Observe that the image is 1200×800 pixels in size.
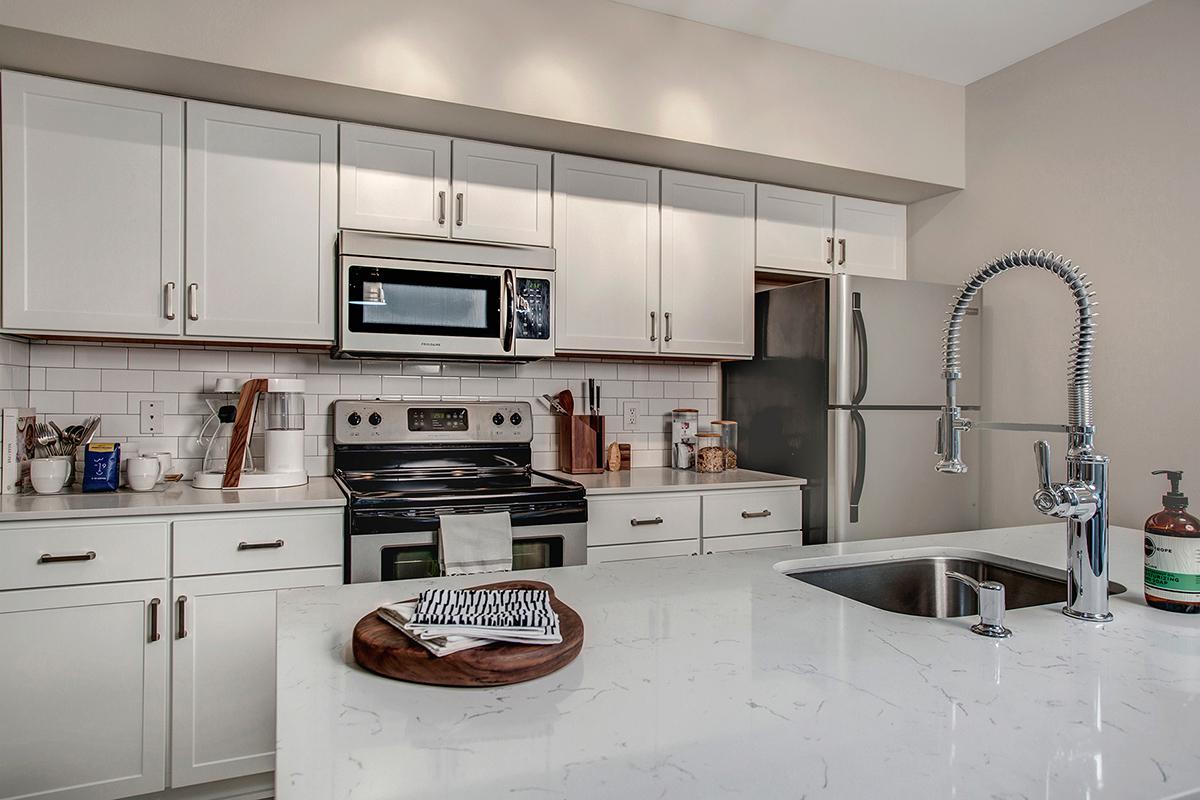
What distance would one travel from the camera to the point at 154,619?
84.7 inches

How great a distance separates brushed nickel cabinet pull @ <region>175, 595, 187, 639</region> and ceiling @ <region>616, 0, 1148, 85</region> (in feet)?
8.35

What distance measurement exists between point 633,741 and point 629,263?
2503mm

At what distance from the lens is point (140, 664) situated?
2.15m

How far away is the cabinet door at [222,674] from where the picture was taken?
2189 millimetres

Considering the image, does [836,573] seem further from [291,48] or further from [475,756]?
[291,48]

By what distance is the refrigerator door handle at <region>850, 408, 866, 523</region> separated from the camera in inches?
120

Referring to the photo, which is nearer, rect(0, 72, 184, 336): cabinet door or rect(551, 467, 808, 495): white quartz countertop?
rect(0, 72, 184, 336): cabinet door

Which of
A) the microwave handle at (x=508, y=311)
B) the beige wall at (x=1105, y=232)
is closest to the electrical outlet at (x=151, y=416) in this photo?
the microwave handle at (x=508, y=311)

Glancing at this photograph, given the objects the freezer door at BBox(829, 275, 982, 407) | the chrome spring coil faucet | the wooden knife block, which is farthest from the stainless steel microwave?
the chrome spring coil faucet

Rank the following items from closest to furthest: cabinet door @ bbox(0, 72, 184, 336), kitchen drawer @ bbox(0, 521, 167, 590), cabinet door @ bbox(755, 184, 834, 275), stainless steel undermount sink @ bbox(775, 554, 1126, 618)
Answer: stainless steel undermount sink @ bbox(775, 554, 1126, 618), kitchen drawer @ bbox(0, 521, 167, 590), cabinet door @ bbox(0, 72, 184, 336), cabinet door @ bbox(755, 184, 834, 275)

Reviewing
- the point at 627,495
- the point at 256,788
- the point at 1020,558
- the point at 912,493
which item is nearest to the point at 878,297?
the point at 912,493

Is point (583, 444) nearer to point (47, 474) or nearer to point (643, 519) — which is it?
point (643, 519)

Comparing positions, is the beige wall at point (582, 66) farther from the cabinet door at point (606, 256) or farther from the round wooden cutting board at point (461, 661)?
the round wooden cutting board at point (461, 661)

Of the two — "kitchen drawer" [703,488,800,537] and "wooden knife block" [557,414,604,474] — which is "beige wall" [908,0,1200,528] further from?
"wooden knife block" [557,414,604,474]
